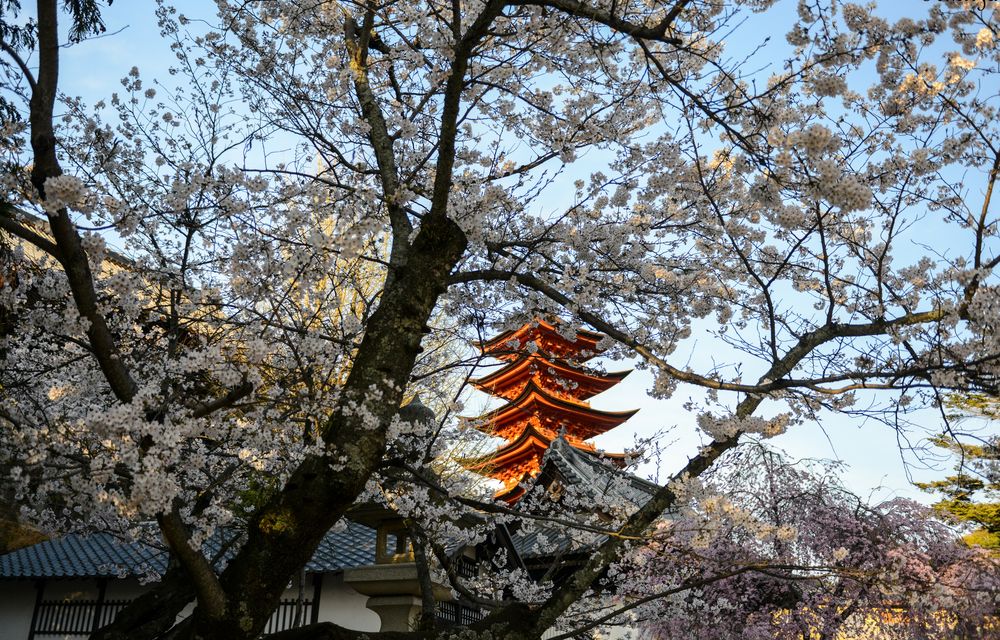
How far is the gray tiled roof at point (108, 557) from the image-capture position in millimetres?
11672

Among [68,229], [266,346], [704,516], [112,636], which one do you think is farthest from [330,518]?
[112,636]

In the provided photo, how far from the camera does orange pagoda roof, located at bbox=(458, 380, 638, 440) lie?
74.5 feet

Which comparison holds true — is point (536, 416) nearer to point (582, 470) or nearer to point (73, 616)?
point (582, 470)

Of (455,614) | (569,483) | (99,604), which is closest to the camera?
(455,614)

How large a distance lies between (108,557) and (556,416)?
531 inches

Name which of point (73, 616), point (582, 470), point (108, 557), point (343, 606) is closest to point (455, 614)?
point (343, 606)

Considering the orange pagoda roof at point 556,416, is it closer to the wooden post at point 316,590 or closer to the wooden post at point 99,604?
the wooden post at point 316,590

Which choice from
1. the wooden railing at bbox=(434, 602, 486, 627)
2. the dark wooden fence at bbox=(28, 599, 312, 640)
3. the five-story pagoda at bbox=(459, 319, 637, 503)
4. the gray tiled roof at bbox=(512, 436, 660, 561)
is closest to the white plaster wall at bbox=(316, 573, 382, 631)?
the dark wooden fence at bbox=(28, 599, 312, 640)

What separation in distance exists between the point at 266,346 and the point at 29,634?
12545 mm

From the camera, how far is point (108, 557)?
1298 centimetres

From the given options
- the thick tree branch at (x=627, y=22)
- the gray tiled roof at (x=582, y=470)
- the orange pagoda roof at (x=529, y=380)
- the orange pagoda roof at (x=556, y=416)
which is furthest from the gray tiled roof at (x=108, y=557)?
the orange pagoda roof at (x=529, y=380)

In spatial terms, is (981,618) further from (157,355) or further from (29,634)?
(29,634)

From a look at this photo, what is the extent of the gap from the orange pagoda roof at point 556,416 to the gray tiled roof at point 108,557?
32.1 feet

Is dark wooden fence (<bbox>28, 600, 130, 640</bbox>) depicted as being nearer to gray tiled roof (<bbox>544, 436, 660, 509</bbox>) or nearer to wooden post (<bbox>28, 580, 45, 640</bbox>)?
wooden post (<bbox>28, 580, 45, 640</bbox>)
